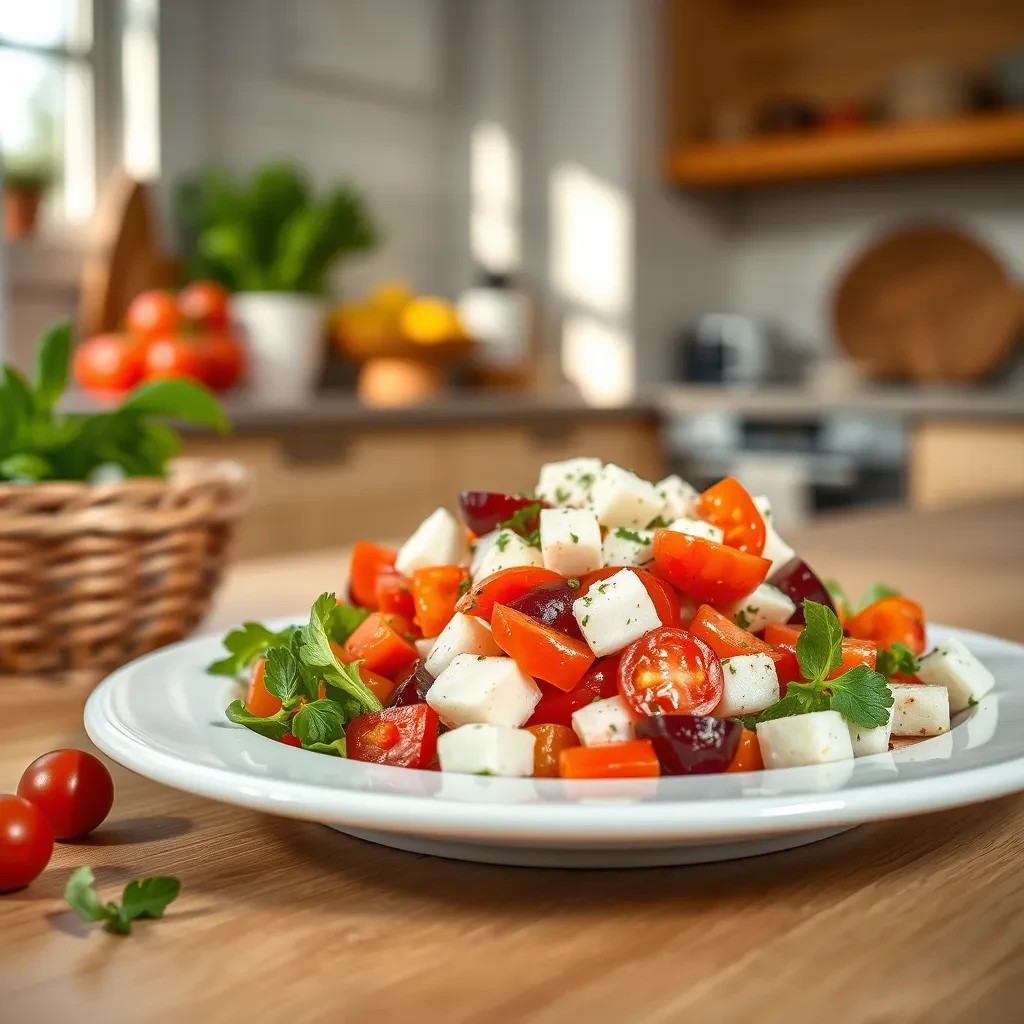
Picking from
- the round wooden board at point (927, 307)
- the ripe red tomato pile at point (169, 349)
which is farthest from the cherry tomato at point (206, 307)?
the round wooden board at point (927, 307)

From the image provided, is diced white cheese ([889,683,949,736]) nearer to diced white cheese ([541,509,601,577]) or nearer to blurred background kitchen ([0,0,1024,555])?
diced white cheese ([541,509,601,577])

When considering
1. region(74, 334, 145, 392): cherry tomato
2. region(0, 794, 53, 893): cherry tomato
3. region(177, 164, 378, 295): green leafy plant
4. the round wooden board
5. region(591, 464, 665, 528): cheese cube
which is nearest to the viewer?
region(0, 794, 53, 893): cherry tomato

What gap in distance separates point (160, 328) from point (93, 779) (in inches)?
112

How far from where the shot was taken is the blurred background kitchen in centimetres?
373

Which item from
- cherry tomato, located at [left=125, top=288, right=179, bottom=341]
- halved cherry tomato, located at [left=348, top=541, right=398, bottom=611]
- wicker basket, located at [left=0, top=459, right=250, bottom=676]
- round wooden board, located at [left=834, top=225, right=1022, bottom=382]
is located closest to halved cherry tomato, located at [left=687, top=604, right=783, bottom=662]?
halved cherry tomato, located at [left=348, top=541, right=398, bottom=611]

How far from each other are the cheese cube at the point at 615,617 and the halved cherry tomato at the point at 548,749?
46 mm

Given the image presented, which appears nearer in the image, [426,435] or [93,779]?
[93,779]

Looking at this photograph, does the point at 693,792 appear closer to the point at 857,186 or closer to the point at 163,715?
the point at 163,715

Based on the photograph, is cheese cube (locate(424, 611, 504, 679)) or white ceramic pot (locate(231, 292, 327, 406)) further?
white ceramic pot (locate(231, 292, 327, 406))

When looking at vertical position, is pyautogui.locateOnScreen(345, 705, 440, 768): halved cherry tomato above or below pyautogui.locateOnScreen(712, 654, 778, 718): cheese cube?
below

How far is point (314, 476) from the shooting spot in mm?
3355

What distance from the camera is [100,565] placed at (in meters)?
0.99

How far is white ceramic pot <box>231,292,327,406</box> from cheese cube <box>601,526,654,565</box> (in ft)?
10.3

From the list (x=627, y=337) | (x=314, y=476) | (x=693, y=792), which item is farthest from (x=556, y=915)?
(x=627, y=337)
